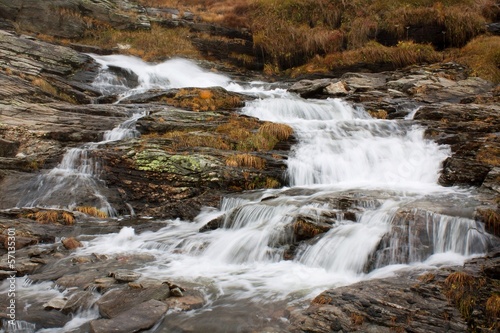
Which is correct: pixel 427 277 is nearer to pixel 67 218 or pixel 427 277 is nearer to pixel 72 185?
pixel 67 218

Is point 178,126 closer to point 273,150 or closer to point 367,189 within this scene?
point 273,150

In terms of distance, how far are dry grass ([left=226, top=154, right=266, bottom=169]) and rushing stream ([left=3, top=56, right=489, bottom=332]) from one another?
1.01m

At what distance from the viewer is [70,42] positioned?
24.5 metres

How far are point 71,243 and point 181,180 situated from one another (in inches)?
146

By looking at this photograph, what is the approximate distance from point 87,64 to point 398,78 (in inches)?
645

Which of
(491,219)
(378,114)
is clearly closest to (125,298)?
(491,219)

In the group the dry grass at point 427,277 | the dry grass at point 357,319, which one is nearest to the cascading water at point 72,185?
the dry grass at point 357,319

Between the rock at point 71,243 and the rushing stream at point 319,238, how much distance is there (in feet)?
0.62

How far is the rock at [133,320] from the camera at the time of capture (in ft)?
17.2

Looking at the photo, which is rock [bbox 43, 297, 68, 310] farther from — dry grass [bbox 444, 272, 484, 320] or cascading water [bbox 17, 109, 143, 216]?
dry grass [bbox 444, 272, 484, 320]

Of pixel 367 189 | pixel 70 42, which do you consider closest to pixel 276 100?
pixel 367 189

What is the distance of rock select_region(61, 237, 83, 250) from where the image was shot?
8.73m

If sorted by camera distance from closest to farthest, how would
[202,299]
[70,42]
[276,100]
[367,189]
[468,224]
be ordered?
[202,299] → [468,224] → [367,189] → [276,100] → [70,42]

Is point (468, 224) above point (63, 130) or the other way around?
the other way around
